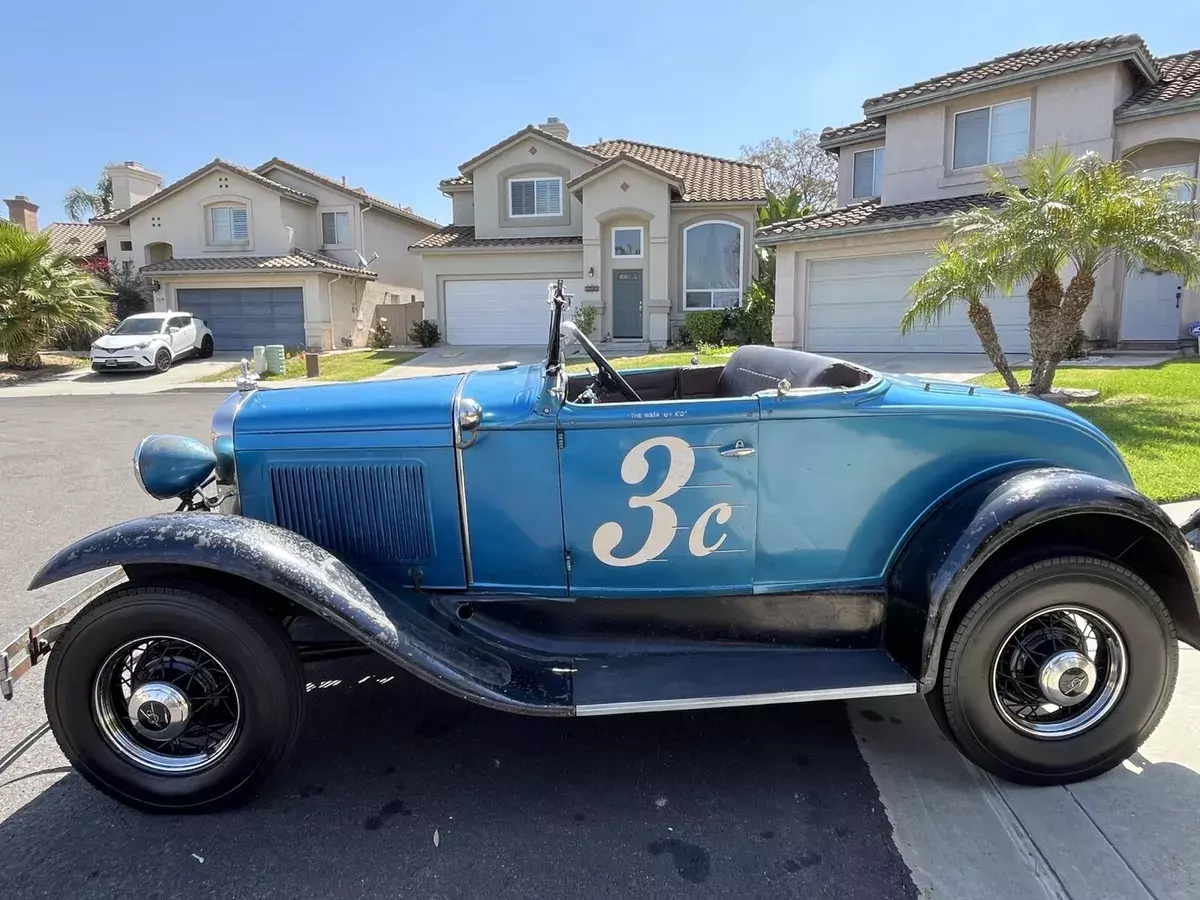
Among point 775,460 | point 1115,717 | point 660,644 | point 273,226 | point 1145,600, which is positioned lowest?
point 1115,717

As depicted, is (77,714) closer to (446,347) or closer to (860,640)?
(860,640)

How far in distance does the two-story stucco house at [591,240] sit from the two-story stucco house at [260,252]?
3.69 meters

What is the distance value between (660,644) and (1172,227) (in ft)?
32.3

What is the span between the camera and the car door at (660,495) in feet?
9.48

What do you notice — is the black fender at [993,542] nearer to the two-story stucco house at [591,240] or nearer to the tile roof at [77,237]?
the two-story stucco house at [591,240]

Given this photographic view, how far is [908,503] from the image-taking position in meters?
3.04

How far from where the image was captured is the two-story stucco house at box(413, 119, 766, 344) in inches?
878

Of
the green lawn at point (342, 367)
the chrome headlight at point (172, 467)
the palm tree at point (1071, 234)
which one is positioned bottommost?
the green lawn at point (342, 367)

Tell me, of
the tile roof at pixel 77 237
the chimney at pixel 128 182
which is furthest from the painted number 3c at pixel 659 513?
the tile roof at pixel 77 237

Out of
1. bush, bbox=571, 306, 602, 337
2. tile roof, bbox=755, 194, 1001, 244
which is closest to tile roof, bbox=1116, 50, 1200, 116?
tile roof, bbox=755, 194, 1001, 244

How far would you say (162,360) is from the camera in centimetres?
2184

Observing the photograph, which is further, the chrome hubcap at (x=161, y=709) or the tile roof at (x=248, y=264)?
the tile roof at (x=248, y=264)

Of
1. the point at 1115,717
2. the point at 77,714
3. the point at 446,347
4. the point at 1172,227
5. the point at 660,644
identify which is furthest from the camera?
the point at 446,347

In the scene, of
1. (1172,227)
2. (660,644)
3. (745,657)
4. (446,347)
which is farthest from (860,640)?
(446,347)
